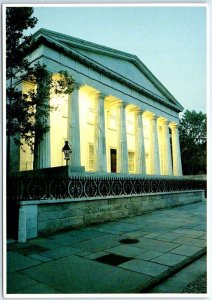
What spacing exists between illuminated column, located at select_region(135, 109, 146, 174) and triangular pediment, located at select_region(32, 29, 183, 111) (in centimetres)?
267

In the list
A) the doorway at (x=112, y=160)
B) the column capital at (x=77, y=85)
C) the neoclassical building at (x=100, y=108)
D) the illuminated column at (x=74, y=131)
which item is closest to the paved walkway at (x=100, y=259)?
the neoclassical building at (x=100, y=108)

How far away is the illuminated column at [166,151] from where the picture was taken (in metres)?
28.5

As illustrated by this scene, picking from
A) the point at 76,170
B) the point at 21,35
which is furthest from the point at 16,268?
the point at 21,35

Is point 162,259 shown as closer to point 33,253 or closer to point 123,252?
point 123,252

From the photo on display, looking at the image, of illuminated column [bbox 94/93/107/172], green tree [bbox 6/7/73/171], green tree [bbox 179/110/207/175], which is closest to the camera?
green tree [bbox 6/7/73/171]

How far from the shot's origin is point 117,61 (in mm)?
22406

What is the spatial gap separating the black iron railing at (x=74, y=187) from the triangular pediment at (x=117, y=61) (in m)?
9.55

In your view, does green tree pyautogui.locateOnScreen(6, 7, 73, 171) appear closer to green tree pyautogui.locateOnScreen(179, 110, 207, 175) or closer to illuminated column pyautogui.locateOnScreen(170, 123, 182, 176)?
green tree pyautogui.locateOnScreen(179, 110, 207, 175)

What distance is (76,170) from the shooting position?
1248 cm

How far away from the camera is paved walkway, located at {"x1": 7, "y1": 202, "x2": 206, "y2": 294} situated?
463 centimetres

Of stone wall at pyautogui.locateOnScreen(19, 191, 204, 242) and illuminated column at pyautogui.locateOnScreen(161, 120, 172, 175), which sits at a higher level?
illuminated column at pyautogui.locateOnScreen(161, 120, 172, 175)

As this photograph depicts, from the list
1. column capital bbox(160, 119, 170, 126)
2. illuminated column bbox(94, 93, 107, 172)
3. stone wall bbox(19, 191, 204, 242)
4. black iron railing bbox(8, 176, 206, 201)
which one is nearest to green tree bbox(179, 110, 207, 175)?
column capital bbox(160, 119, 170, 126)

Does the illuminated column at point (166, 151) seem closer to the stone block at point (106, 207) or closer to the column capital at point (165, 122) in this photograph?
the column capital at point (165, 122)

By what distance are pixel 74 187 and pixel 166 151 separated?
20884mm
